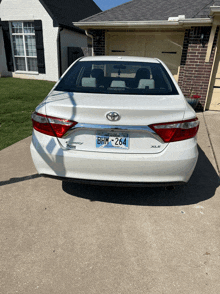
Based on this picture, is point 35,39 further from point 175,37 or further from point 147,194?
point 147,194

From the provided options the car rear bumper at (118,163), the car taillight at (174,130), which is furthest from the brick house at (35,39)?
the car taillight at (174,130)

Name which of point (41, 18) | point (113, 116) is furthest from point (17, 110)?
point (41, 18)

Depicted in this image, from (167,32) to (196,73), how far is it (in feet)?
6.49

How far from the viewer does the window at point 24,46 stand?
1445cm

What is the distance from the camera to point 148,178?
7.93ft

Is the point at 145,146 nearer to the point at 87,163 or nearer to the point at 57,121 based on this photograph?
the point at 87,163

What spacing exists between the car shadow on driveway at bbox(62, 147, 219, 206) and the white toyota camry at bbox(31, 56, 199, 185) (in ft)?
2.13

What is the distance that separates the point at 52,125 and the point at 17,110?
5.96 meters

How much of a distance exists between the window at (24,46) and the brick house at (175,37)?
6.61 m

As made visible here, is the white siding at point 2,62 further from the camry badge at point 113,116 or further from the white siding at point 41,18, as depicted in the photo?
the camry badge at point 113,116

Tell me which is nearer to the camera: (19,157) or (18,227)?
(18,227)

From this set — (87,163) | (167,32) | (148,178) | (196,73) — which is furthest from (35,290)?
(167,32)

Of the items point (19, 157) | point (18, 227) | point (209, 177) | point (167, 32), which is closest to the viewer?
point (18, 227)

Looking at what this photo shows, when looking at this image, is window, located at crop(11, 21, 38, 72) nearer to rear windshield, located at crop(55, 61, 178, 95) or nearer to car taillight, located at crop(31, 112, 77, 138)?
rear windshield, located at crop(55, 61, 178, 95)
